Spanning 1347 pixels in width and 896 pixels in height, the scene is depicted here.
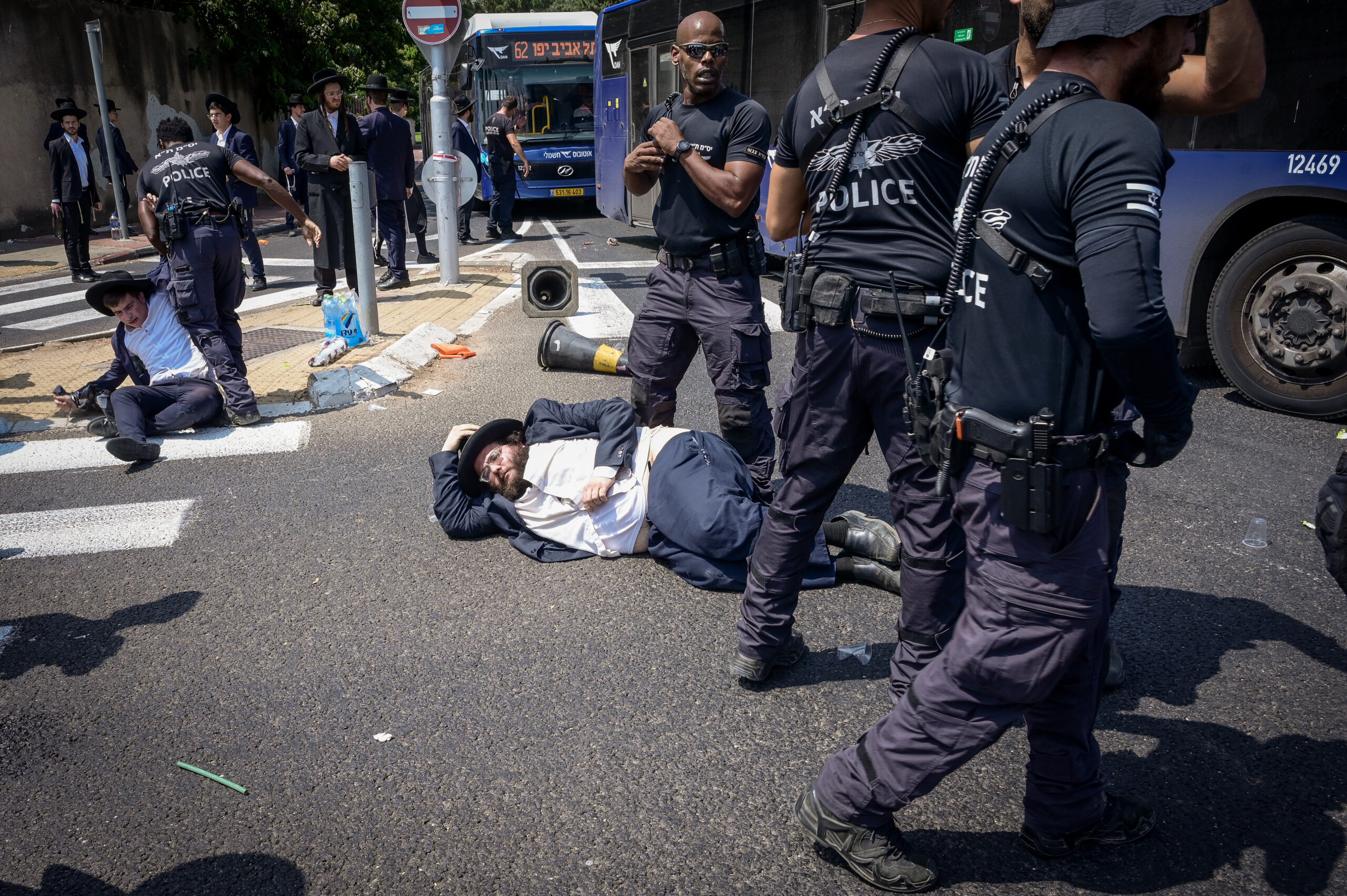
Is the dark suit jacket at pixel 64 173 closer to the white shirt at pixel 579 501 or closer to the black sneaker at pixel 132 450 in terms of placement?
the black sneaker at pixel 132 450

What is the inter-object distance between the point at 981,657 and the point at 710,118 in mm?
3013

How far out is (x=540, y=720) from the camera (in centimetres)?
305

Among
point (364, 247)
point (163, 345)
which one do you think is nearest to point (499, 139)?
point (364, 247)

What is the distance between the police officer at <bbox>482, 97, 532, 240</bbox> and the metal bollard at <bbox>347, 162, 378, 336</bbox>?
24.6 feet

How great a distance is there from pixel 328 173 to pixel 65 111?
5364 millimetres

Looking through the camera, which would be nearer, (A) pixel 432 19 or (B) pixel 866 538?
(B) pixel 866 538

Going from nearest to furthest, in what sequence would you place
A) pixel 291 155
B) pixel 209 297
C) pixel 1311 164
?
pixel 1311 164
pixel 209 297
pixel 291 155

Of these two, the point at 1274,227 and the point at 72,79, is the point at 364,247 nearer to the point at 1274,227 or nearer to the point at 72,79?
the point at 1274,227

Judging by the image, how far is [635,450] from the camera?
418cm

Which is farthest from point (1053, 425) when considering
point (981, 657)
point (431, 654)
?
point (431, 654)

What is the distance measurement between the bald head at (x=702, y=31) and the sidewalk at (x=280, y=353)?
3.62 meters

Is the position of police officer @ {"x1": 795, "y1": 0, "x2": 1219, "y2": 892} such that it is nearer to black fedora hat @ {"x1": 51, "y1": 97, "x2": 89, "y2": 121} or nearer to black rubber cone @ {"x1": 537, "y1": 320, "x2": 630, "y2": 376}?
black rubber cone @ {"x1": 537, "y1": 320, "x2": 630, "y2": 376}

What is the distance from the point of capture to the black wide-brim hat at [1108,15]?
183 cm

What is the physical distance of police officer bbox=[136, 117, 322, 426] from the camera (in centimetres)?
599
